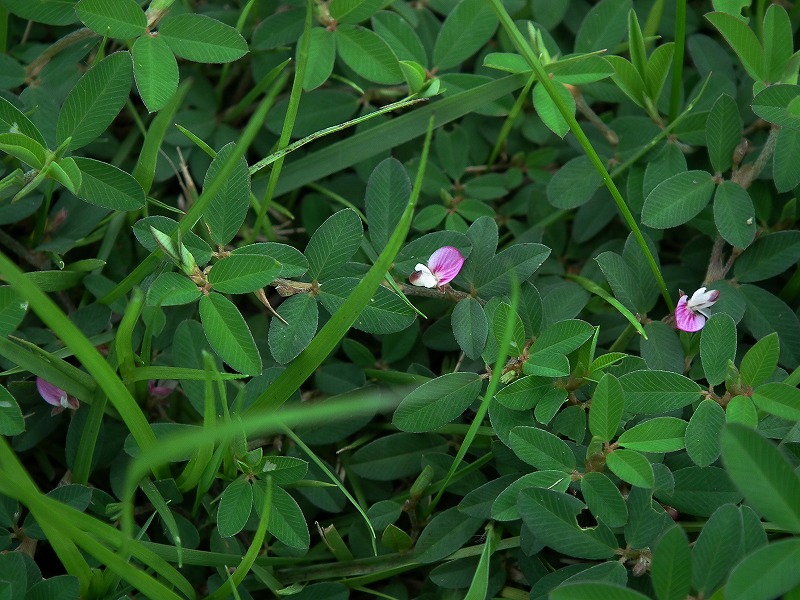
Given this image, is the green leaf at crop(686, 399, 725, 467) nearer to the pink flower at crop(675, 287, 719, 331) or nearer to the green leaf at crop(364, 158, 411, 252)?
the pink flower at crop(675, 287, 719, 331)

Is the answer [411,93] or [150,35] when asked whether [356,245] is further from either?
[150,35]

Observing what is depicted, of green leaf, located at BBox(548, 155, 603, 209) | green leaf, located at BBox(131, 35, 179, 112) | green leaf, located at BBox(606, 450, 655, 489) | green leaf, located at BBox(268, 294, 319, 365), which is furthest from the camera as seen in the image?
green leaf, located at BBox(548, 155, 603, 209)

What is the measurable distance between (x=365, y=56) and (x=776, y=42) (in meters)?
0.83

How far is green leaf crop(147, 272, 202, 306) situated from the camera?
1322 millimetres

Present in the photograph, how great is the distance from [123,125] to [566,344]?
4.18ft

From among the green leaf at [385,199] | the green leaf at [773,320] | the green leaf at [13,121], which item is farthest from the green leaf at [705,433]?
the green leaf at [13,121]

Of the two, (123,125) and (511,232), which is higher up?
(123,125)

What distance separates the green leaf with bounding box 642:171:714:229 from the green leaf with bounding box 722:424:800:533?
1.85ft

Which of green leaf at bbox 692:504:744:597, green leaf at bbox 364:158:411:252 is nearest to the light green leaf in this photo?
green leaf at bbox 692:504:744:597

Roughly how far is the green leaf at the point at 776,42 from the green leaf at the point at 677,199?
0.24 meters

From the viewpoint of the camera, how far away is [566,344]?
1422mm

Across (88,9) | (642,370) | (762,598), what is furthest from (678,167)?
(88,9)

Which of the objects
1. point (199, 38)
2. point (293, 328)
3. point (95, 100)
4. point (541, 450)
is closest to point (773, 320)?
point (541, 450)

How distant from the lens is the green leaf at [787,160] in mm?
1515
